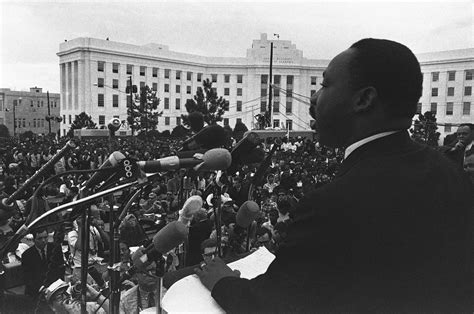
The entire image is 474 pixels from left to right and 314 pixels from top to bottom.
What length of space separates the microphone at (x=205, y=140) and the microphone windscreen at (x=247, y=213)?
26.9 inches

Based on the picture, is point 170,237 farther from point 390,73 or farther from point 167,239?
point 390,73

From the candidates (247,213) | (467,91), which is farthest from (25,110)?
(247,213)

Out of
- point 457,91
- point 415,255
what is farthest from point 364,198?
point 457,91

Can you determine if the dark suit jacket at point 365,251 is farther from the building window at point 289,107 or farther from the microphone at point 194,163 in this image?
the building window at point 289,107

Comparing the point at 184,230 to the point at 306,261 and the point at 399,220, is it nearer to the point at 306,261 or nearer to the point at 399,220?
the point at 306,261

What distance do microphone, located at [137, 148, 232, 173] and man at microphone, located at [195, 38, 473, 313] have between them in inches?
19.2

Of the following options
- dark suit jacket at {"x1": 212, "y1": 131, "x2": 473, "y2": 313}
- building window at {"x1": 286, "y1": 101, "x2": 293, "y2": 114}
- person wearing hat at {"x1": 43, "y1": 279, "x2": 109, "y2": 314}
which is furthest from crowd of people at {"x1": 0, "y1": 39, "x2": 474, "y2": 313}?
building window at {"x1": 286, "y1": 101, "x2": 293, "y2": 114}

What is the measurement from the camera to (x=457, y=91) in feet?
219

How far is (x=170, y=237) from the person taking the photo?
1868 millimetres

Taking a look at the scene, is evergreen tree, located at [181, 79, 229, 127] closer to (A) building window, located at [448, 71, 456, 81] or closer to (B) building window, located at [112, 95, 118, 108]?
(B) building window, located at [112, 95, 118, 108]

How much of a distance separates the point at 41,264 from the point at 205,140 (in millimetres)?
3488

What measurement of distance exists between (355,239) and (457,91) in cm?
7513

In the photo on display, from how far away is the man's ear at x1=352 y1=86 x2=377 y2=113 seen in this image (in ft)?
4.73

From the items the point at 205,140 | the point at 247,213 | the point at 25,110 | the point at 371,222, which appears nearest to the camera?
the point at 371,222
